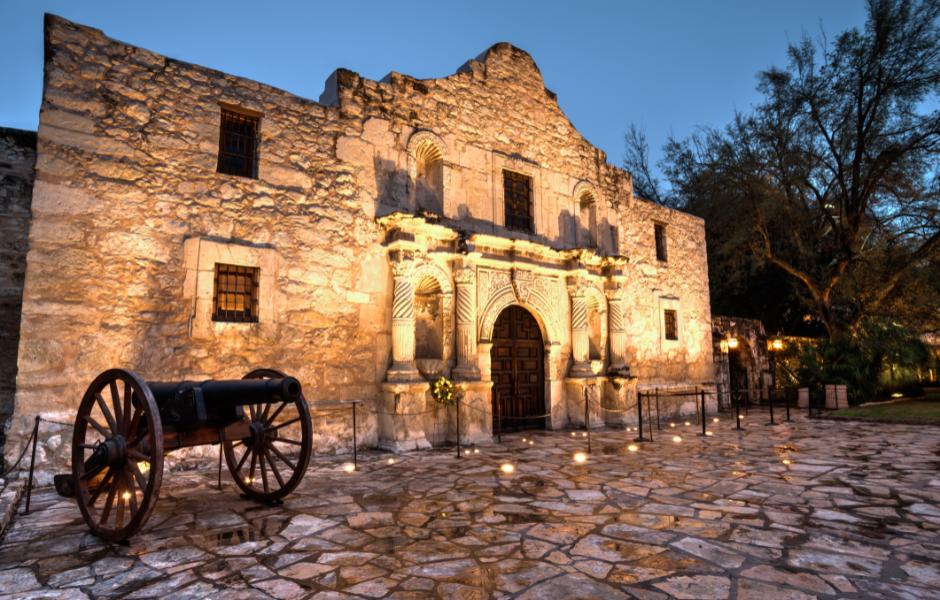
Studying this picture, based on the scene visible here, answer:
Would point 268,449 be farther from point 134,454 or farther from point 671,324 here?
point 671,324

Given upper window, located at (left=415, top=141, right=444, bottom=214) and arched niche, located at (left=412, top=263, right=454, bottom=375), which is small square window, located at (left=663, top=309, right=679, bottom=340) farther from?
upper window, located at (left=415, top=141, right=444, bottom=214)

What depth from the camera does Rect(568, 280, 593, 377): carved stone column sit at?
11.0 metres

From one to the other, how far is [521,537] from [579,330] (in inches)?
297

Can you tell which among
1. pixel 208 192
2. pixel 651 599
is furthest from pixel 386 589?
pixel 208 192

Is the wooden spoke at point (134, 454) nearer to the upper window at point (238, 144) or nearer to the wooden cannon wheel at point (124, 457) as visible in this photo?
the wooden cannon wheel at point (124, 457)

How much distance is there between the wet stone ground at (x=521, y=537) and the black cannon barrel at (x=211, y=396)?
0.93 meters

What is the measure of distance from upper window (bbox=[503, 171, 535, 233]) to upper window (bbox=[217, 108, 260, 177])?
5.02m

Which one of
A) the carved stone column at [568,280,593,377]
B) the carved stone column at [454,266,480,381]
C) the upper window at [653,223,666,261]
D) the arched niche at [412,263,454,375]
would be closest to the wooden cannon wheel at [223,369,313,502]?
the arched niche at [412,263,454,375]

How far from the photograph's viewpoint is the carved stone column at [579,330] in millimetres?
10960

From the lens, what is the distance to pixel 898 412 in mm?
12633

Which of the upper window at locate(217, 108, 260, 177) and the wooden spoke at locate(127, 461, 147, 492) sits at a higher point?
the upper window at locate(217, 108, 260, 177)

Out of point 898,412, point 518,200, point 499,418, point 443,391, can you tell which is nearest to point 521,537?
point 443,391

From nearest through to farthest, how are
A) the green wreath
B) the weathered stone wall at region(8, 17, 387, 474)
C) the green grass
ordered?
the weathered stone wall at region(8, 17, 387, 474) → the green wreath → the green grass

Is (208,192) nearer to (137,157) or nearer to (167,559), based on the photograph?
(137,157)
